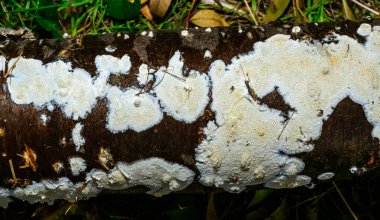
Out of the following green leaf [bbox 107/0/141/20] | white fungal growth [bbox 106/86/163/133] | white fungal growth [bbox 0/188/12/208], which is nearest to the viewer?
white fungal growth [bbox 106/86/163/133]

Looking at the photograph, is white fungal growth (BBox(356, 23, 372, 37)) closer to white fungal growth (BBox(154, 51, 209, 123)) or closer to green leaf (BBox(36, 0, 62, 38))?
white fungal growth (BBox(154, 51, 209, 123))

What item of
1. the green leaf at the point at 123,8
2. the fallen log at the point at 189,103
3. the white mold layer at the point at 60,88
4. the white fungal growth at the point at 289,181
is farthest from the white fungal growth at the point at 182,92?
the green leaf at the point at 123,8

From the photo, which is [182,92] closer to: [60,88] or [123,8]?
[60,88]

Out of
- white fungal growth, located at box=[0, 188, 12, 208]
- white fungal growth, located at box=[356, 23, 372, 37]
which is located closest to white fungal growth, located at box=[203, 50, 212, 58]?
white fungal growth, located at box=[356, 23, 372, 37]

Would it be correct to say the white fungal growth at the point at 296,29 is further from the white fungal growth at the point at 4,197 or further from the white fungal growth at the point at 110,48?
the white fungal growth at the point at 4,197

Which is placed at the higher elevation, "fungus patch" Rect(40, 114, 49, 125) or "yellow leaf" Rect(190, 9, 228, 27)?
"yellow leaf" Rect(190, 9, 228, 27)

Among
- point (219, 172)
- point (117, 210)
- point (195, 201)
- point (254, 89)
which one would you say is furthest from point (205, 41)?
point (117, 210)

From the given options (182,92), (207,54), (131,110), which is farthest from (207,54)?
(131,110)
